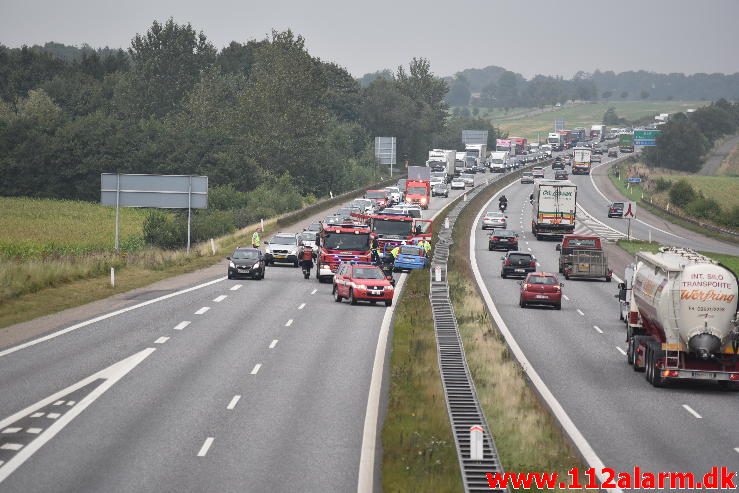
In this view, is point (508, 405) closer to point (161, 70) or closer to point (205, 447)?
point (205, 447)

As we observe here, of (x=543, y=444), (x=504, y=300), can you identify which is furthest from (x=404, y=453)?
(x=504, y=300)

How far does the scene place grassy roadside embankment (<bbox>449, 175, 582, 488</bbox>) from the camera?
24.0 metres

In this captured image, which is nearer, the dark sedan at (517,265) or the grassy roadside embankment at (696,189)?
the dark sedan at (517,265)

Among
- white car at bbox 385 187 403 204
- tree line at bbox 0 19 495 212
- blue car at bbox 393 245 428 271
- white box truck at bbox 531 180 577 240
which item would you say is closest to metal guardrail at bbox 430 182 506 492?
blue car at bbox 393 245 428 271

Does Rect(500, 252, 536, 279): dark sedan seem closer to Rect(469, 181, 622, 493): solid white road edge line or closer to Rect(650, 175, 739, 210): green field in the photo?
Rect(469, 181, 622, 493): solid white road edge line

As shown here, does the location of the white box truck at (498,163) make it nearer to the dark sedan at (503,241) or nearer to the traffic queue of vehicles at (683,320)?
the dark sedan at (503,241)

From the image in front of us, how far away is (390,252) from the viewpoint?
64812 millimetres

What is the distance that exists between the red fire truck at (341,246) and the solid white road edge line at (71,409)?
845 inches

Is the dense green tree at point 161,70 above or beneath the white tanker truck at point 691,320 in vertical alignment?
above

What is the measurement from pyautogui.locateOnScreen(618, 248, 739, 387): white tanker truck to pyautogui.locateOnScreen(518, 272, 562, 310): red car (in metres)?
17.6

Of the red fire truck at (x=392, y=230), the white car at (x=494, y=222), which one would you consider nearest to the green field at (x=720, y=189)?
the white car at (x=494, y=222)

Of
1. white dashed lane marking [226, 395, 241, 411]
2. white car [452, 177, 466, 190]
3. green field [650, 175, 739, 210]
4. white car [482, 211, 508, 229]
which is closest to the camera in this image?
white dashed lane marking [226, 395, 241, 411]

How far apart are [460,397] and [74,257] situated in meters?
38.7

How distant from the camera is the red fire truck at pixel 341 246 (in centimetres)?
5706
